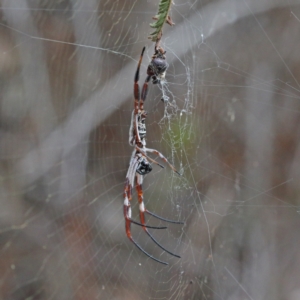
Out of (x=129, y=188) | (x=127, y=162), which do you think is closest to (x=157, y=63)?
(x=129, y=188)

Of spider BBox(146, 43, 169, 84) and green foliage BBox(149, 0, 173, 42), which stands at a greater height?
green foliage BBox(149, 0, 173, 42)

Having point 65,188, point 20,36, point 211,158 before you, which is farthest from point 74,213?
point 20,36

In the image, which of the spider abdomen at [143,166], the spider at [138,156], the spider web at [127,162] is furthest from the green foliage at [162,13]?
the spider web at [127,162]

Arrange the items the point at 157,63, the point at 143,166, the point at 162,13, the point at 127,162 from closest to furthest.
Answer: the point at 162,13 < the point at 157,63 < the point at 143,166 < the point at 127,162

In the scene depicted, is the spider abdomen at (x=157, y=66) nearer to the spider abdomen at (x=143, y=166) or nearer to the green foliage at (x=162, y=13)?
the green foliage at (x=162, y=13)

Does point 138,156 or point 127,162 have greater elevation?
point 138,156

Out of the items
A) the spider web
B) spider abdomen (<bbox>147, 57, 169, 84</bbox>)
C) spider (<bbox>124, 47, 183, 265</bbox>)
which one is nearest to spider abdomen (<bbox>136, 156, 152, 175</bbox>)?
spider (<bbox>124, 47, 183, 265</bbox>)

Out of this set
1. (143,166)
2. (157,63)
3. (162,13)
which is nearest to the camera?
(162,13)

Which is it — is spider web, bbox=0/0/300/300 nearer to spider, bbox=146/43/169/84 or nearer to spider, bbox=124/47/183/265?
spider, bbox=124/47/183/265

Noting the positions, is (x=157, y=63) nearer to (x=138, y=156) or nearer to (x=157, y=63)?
(x=157, y=63)
